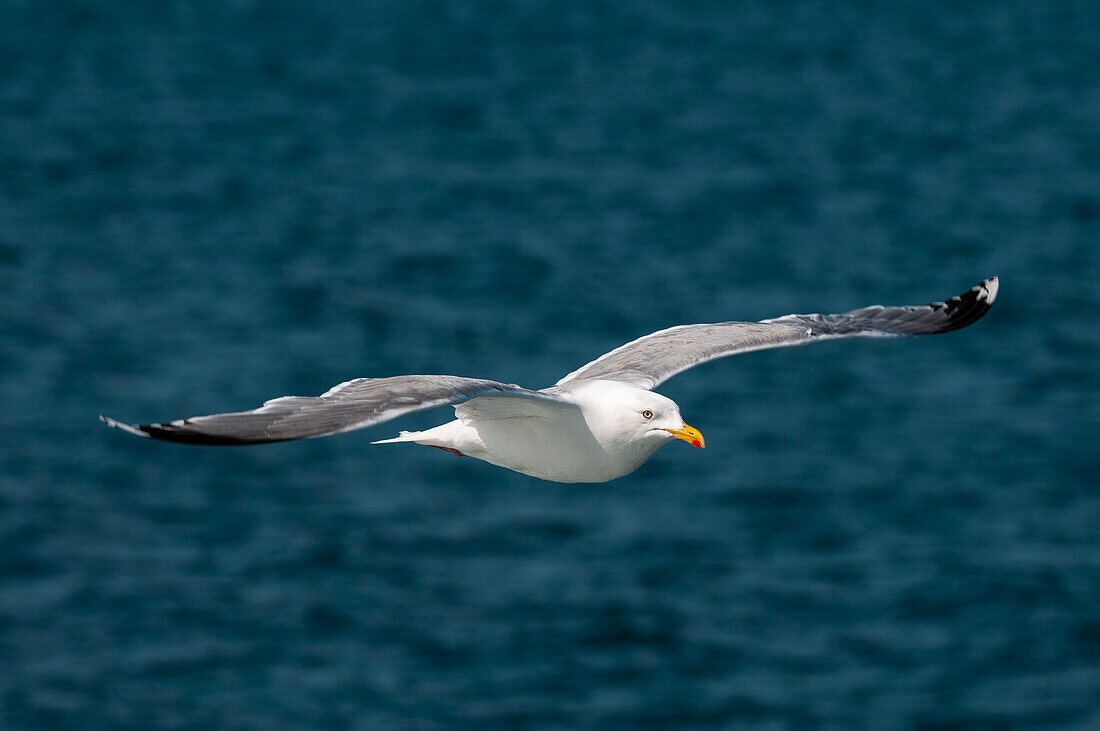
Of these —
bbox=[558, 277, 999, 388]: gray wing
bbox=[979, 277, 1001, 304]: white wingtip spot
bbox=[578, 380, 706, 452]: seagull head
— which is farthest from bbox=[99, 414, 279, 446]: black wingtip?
bbox=[979, 277, 1001, 304]: white wingtip spot

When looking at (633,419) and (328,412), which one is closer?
(328,412)

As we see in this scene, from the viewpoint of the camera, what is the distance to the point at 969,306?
59.2 feet

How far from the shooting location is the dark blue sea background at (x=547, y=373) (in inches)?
1205

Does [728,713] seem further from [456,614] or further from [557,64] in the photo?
[557,64]

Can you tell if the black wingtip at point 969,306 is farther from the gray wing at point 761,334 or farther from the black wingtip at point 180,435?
the black wingtip at point 180,435

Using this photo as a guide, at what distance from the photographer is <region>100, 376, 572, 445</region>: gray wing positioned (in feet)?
39.5

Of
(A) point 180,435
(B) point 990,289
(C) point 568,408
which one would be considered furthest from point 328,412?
(B) point 990,289

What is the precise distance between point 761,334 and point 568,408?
294 cm

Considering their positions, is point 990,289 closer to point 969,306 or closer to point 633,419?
point 969,306

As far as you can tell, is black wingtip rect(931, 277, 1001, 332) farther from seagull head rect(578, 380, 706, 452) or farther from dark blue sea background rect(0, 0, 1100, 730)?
dark blue sea background rect(0, 0, 1100, 730)

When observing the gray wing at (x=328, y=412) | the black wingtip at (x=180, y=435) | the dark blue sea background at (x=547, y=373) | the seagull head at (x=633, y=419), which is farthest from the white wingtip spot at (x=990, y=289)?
the dark blue sea background at (x=547, y=373)

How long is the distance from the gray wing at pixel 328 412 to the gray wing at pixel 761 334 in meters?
2.92

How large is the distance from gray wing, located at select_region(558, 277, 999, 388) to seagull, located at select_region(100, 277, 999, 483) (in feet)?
0.06

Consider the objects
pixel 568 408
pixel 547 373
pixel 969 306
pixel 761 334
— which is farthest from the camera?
pixel 547 373
